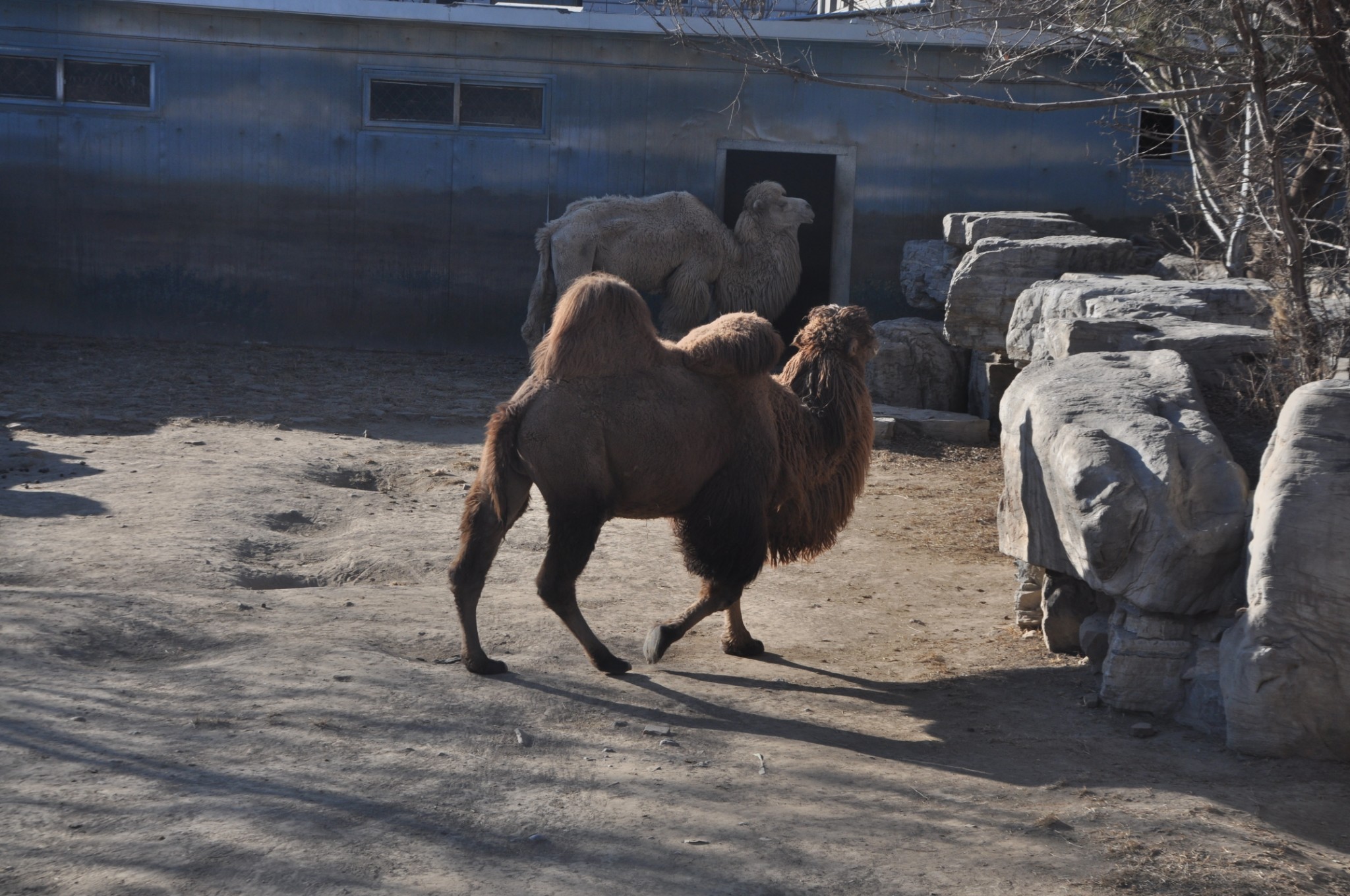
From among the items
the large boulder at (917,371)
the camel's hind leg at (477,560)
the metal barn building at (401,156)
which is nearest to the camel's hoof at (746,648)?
the camel's hind leg at (477,560)

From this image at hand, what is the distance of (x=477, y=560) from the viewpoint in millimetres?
4598

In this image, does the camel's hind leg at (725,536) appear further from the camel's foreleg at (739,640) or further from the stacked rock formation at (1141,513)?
the stacked rock formation at (1141,513)

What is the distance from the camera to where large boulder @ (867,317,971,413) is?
11.1 m

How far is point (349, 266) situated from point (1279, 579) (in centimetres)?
1174

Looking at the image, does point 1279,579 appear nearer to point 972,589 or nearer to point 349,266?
point 972,589

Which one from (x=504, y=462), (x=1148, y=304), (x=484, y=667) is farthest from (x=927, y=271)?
(x=484, y=667)

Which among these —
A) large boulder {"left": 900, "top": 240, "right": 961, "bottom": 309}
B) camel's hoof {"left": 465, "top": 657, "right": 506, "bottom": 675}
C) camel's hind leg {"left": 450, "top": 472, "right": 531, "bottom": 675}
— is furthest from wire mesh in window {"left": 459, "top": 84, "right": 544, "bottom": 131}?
camel's hoof {"left": 465, "top": 657, "right": 506, "bottom": 675}

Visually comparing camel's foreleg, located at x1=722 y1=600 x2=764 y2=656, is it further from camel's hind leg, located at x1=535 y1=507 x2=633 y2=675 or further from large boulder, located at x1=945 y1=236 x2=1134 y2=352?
large boulder, located at x1=945 y1=236 x2=1134 y2=352

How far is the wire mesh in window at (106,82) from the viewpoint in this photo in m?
13.3

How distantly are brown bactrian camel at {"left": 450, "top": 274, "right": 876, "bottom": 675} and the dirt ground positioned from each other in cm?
39

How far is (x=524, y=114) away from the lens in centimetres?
1369

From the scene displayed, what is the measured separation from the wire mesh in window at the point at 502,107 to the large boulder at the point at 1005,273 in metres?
6.38

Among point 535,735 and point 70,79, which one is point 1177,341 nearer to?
point 535,735

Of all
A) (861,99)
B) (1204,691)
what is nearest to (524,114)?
(861,99)
